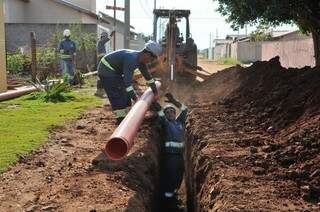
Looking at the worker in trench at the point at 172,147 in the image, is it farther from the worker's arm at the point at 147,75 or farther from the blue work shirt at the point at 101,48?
the blue work shirt at the point at 101,48

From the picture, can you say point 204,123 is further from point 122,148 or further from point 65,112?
point 122,148

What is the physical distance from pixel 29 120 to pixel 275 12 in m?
6.50

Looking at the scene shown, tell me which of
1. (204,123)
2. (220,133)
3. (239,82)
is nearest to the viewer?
(220,133)

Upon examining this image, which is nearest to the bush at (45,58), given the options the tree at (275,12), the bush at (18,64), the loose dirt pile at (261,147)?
the bush at (18,64)

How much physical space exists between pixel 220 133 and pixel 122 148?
2958 millimetres

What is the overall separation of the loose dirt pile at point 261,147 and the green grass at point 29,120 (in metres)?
2.46

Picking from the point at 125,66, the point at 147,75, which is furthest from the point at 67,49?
the point at 125,66

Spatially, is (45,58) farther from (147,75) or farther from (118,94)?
(147,75)

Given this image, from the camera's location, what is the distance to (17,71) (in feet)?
67.2

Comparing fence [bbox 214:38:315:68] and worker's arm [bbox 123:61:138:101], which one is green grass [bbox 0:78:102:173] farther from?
fence [bbox 214:38:315:68]

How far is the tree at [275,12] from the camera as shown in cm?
1252

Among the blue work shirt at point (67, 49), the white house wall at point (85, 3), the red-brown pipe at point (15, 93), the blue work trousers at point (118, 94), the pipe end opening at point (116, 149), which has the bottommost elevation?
the red-brown pipe at point (15, 93)

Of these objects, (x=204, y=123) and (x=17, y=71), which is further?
(x=17, y=71)

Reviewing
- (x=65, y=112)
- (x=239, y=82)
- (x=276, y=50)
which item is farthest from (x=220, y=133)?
(x=276, y=50)
